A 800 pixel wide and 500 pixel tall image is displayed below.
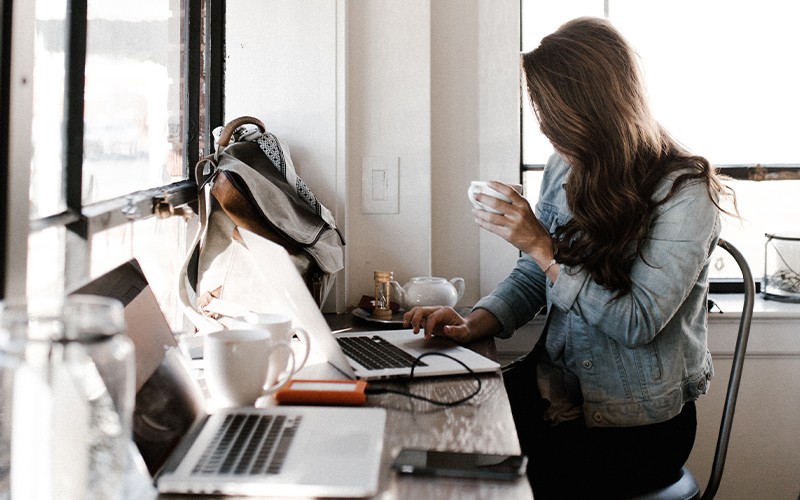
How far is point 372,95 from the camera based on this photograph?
2354 mm

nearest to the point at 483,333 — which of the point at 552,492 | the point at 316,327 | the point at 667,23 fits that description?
the point at 552,492

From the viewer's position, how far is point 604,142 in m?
1.74

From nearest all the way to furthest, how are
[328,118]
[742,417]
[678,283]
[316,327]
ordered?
[316,327] < [678,283] < [328,118] < [742,417]

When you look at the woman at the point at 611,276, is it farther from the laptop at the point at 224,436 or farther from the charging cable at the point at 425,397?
the laptop at the point at 224,436

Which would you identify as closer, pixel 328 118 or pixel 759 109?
pixel 328 118

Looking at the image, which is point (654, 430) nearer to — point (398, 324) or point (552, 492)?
point (552, 492)

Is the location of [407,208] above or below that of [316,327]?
above

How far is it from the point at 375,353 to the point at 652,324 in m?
0.54

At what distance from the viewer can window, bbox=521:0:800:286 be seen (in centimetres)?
254

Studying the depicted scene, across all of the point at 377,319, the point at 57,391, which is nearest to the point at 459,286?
the point at 377,319

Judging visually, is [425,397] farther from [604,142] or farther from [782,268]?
[782,268]

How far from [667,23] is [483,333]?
1.26 meters

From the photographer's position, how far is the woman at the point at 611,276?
1.65m

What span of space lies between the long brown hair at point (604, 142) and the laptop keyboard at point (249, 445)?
Answer: 816mm
